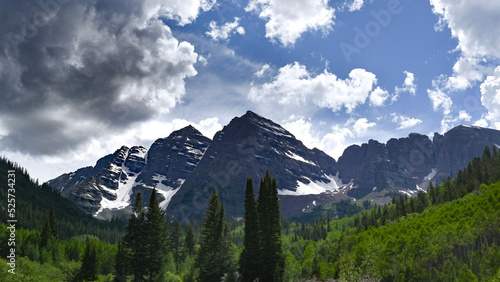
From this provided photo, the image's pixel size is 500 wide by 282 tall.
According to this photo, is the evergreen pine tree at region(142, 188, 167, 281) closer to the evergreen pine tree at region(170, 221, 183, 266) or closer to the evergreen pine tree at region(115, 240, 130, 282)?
the evergreen pine tree at region(115, 240, 130, 282)

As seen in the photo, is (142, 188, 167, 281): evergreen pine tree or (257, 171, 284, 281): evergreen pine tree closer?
(257, 171, 284, 281): evergreen pine tree

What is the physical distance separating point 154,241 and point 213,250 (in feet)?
37.8

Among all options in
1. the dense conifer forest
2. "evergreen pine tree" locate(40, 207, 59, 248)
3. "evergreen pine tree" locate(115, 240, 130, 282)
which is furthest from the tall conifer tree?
"evergreen pine tree" locate(40, 207, 59, 248)

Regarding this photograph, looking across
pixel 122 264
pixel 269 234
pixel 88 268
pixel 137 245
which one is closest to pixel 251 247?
pixel 269 234

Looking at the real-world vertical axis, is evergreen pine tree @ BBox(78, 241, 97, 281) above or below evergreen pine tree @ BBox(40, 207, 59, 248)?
below

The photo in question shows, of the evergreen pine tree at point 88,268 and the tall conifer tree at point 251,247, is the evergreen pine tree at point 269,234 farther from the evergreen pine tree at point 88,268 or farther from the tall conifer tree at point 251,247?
the evergreen pine tree at point 88,268

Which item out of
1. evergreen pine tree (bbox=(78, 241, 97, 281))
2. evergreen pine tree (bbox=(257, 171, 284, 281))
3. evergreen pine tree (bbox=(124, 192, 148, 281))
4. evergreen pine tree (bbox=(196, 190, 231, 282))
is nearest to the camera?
evergreen pine tree (bbox=(257, 171, 284, 281))

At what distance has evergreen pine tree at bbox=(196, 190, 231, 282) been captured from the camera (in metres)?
72.9

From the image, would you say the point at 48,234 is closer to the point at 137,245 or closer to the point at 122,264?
the point at 122,264

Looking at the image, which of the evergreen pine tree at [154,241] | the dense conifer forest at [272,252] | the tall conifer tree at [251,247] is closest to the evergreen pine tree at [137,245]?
the dense conifer forest at [272,252]

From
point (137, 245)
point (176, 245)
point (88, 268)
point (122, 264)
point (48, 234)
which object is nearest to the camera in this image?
point (137, 245)

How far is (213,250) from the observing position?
7438 centimetres

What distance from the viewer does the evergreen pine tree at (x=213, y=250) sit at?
72.9 meters

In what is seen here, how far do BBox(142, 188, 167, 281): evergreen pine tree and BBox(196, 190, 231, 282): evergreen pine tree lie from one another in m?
7.56
